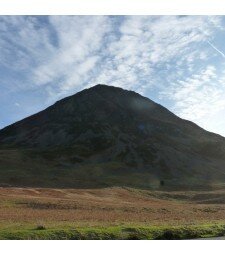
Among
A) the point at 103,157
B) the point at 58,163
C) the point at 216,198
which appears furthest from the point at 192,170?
the point at 216,198

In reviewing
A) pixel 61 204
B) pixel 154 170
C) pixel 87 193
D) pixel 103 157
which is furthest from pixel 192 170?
pixel 61 204

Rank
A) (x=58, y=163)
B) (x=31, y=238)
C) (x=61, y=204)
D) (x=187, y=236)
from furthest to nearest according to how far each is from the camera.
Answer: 1. (x=58, y=163)
2. (x=61, y=204)
3. (x=187, y=236)
4. (x=31, y=238)

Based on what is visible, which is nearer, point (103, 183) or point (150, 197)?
point (150, 197)

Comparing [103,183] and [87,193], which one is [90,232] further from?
[103,183]

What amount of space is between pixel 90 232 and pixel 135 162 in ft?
533

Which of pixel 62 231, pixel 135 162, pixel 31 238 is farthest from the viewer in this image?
pixel 135 162

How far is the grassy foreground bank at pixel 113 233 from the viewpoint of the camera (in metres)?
26.6

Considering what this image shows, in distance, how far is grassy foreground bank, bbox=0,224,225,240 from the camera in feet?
87.1

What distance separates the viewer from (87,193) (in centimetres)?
9819

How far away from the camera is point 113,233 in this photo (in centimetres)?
2841

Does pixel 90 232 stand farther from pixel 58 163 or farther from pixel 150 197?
pixel 58 163

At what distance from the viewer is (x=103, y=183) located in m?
132

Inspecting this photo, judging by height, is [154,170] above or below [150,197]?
above

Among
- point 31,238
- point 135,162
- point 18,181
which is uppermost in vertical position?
point 135,162
